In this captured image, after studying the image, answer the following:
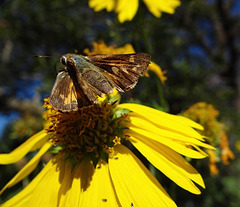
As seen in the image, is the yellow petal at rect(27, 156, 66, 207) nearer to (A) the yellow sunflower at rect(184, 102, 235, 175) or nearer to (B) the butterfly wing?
(B) the butterfly wing

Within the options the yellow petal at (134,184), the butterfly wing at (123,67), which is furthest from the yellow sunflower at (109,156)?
the butterfly wing at (123,67)

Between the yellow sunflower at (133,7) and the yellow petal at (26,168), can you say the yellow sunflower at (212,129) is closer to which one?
the yellow sunflower at (133,7)

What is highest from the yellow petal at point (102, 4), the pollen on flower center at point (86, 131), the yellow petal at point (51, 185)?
the yellow petal at point (102, 4)

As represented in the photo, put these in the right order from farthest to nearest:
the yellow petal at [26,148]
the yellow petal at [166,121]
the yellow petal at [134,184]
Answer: the yellow petal at [26,148] < the yellow petal at [166,121] < the yellow petal at [134,184]

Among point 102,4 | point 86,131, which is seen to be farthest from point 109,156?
point 102,4

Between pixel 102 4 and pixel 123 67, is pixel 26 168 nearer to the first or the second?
pixel 123 67

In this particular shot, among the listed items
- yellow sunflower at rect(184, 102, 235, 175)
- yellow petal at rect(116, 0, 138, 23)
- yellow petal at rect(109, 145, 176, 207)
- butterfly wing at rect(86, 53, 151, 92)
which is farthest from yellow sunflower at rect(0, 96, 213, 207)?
yellow sunflower at rect(184, 102, 235, 175)
